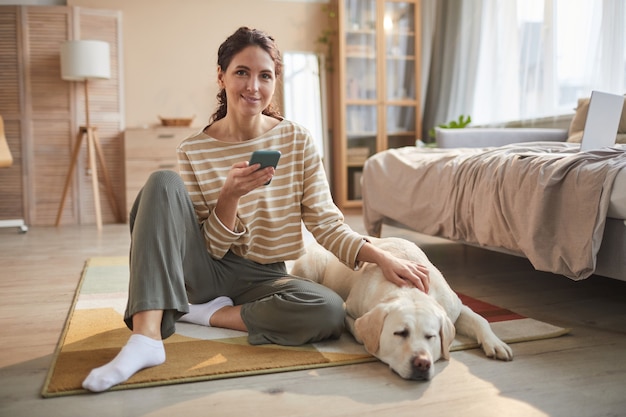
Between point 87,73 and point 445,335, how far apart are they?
4.11 metres

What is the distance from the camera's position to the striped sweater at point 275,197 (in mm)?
1729

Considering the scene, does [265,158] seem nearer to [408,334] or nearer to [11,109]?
[408,334]

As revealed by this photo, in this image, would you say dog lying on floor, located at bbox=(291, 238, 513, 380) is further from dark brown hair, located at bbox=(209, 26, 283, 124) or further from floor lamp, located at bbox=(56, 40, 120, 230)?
floor lamp, located at bbox=(56, 40, 120, 230)

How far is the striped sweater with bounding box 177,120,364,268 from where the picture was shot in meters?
1.73

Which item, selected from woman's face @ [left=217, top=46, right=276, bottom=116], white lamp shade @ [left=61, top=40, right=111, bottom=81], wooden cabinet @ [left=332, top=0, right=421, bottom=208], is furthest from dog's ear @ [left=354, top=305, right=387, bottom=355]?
wooden cabinet @ [left=332, top=0, right=421, bottom=208]

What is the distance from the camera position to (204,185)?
1.72m

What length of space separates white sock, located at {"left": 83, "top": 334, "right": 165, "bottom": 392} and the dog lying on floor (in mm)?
518

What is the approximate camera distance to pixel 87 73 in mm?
4676

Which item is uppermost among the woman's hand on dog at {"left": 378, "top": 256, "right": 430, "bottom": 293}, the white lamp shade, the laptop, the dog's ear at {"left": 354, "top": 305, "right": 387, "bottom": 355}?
the white lamp shade

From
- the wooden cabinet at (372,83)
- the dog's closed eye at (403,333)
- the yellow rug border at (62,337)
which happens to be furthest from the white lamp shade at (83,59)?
the dog's closed eye at (403,333)

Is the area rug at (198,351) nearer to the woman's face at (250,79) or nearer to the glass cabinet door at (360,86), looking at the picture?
the woman's face at (250,79)

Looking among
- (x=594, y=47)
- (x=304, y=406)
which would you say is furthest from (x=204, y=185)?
(x=594, y=47)

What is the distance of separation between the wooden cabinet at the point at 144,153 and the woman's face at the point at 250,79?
3508 mm

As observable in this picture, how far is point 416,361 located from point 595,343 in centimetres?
65
